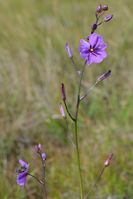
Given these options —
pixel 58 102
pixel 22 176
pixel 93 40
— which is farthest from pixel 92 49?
pixel 58 102

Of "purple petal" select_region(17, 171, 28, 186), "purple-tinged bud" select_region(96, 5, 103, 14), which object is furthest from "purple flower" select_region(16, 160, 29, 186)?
"purple-tinged bud" select_region(96, 5, 103, 14)

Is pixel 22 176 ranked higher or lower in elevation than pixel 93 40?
lower

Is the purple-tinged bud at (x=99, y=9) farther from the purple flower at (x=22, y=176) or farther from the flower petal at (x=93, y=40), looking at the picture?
the purple flower at (x=22, y=176)

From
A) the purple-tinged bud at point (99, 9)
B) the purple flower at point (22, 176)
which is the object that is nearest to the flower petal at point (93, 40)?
the purple-tinged bud at point (99, 9)

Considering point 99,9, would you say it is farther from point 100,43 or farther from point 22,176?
point 22,176

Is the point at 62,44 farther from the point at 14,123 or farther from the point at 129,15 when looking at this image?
the point at 14,123
